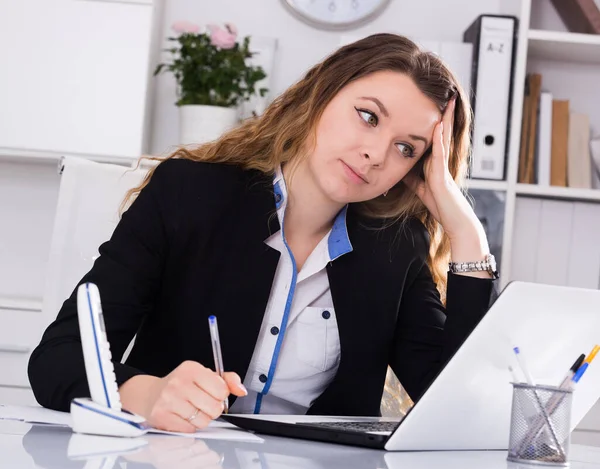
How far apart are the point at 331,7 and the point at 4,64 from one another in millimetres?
1077

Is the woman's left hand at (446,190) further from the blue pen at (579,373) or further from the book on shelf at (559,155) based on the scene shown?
the book on shelf at (559,155)

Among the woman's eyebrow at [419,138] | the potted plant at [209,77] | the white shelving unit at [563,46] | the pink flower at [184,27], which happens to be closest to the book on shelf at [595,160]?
the white shelving unit at [563,46]

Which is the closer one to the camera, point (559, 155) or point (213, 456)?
point (213, 456)

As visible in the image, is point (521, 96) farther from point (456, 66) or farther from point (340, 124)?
point (340, 124)

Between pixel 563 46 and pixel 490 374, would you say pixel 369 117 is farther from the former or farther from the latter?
pixel 563 46

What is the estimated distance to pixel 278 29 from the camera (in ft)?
9.91

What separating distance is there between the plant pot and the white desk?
1865 millimetres

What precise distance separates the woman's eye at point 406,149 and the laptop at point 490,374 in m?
0.52

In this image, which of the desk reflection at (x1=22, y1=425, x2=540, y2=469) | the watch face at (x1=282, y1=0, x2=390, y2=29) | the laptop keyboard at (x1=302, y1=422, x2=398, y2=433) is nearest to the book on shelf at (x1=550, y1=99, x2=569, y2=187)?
the watch face at (x1=282, y1=0, x2=390, y2=29)

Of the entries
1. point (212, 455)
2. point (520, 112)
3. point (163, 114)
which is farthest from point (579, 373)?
point (163, 114)

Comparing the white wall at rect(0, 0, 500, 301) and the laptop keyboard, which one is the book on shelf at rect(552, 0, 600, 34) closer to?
the white wall at rect(0, 0, 500, 301)

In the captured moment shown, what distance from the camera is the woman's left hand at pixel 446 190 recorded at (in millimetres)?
1534

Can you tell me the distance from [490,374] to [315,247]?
603 mm

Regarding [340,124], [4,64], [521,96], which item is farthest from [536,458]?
[4,64]
